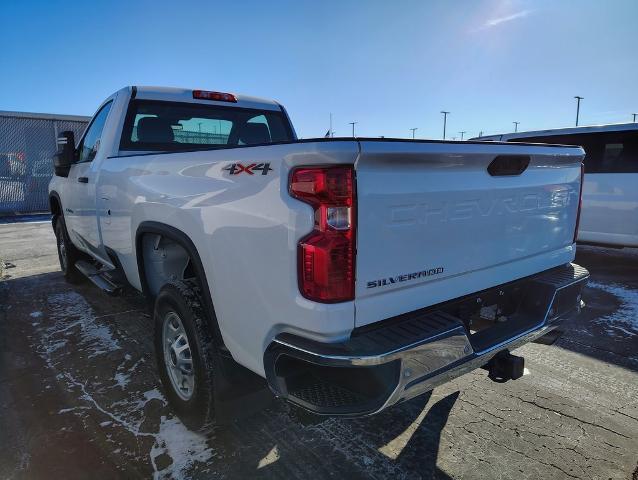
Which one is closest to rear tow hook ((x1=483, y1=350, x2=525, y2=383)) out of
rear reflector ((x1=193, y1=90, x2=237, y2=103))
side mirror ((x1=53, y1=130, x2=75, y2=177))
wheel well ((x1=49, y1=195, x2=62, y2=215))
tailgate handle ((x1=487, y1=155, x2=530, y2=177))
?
tailgate handle ((x1=487, y1=155, x2=530, y2=177))

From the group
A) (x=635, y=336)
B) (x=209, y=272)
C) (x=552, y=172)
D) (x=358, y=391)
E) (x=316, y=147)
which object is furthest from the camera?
(x=635, y=336)

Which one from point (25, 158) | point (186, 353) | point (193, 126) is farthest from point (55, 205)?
point (25, 158)

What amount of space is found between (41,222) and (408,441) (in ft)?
45.2

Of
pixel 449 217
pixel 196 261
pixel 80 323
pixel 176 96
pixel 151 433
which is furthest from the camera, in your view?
pixel 80 323

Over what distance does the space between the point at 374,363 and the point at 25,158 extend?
17.5 metres

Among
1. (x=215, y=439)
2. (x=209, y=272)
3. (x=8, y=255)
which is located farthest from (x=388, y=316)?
(x=8, y=255)

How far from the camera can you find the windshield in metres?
4.00

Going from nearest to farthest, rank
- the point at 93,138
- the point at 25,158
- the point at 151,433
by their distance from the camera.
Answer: the point at 151,433 < the point at 93,138 < the point at 25,158

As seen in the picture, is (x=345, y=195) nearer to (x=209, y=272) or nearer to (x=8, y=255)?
(x=209, y=272)

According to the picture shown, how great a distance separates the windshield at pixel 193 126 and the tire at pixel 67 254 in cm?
231

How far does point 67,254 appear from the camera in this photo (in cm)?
580

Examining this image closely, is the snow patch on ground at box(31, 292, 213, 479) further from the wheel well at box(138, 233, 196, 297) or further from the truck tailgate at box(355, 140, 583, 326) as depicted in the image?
the truck tailgate at box(355, 140, 583, 326)

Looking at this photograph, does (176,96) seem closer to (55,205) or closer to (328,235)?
(55,205)

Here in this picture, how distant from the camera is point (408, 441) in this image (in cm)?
259
